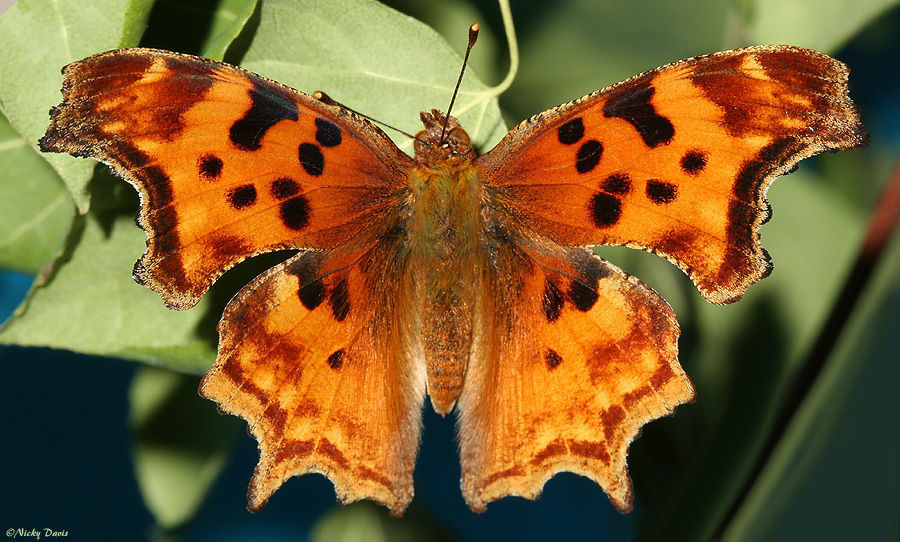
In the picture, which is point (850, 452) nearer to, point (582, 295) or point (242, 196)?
point (582, 295)

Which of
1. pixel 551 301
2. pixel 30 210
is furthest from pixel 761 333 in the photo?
pixel 30 210

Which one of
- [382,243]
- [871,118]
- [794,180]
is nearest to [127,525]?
[382,243]

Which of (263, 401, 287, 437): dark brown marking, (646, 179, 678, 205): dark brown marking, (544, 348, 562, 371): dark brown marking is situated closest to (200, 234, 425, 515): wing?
(263, 401, 287, 437): dark brown marking

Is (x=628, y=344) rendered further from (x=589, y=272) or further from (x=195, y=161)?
(x=195, y=161)

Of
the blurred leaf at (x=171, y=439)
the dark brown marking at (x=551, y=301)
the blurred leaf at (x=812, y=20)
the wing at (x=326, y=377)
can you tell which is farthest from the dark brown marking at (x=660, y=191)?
the blurred leaf at (x=171, y=439)

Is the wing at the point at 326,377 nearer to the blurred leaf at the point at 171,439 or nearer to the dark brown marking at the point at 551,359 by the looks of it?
the dark brown marking at the point at 551,359

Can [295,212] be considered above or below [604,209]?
below

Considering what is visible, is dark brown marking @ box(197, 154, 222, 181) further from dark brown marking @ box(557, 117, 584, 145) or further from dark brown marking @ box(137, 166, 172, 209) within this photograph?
dark brown marking @ box(557, 117, 584, 145)
